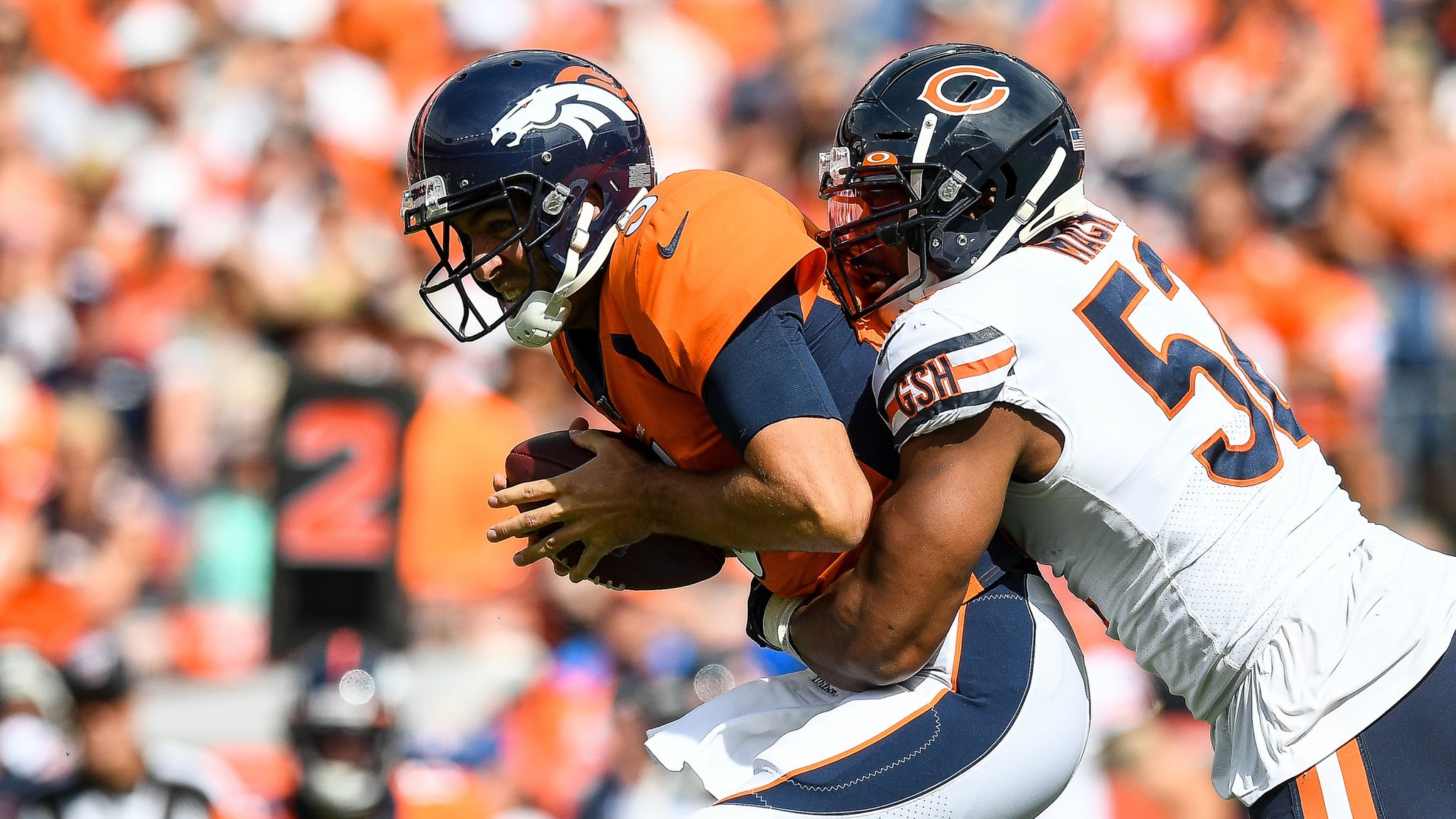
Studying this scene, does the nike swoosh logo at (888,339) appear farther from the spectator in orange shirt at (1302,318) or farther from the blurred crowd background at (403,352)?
the spectator in orange shirt at (1302,318)

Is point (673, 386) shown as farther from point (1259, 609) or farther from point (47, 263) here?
point (47, 263)

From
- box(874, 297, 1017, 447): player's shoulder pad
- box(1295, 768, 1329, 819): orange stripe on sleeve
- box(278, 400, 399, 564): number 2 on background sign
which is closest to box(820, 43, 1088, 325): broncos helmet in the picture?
box(874, 297, 1017, 447): player's shoulder pad

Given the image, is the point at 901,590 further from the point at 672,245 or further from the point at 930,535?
the point at 672,245

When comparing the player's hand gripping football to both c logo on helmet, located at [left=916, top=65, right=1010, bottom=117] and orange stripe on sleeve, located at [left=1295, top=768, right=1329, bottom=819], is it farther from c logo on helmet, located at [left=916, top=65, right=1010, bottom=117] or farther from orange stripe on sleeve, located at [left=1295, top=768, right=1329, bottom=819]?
orange stripe on sleeve, located at [left=1295, top=768, right=1329, bottom=819]

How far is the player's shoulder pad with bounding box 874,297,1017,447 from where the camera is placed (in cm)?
278

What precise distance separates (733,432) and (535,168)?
28.0 inches

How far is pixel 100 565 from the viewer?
702 centimetres

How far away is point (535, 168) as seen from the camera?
3.12m

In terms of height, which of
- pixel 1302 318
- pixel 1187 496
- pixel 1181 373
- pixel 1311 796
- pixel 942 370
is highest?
pixel 942 370

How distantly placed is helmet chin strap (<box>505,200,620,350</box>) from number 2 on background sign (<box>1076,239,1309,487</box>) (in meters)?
0.93

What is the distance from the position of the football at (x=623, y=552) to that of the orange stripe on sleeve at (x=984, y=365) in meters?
0.75

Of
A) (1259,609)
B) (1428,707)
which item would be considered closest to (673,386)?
(1259,609)

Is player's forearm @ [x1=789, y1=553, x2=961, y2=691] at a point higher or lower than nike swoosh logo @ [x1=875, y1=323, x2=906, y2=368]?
lower

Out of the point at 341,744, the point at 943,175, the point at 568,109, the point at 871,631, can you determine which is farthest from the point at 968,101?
the point at 341,744
